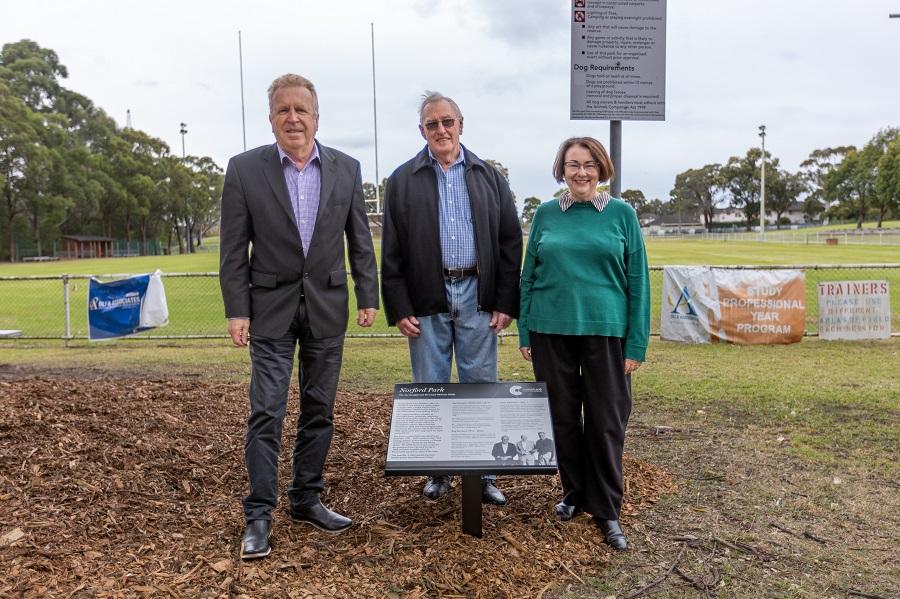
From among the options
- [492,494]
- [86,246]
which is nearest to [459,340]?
[492,494]

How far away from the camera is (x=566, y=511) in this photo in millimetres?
4023

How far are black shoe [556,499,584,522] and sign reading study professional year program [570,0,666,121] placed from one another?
95.7 inches

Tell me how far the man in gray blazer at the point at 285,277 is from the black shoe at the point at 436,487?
623 mm

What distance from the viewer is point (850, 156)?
8512 centimetres

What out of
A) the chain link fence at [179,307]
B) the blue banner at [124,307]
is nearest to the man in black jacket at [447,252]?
the chain link fence at [179,307]

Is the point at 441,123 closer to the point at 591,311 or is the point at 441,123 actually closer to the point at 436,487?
the point at 591,311

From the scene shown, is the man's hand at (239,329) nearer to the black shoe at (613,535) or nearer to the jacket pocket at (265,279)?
the jacket pocket at (265,279)

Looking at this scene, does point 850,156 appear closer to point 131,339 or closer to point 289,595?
point 131,339

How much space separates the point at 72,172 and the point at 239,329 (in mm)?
73115

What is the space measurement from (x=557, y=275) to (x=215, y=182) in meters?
113

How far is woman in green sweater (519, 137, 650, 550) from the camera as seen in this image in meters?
3.74

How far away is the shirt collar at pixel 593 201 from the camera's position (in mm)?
3807

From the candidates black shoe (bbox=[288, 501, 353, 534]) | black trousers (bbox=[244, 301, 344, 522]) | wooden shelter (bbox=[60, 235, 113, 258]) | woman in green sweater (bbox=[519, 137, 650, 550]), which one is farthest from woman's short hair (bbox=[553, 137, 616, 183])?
wooden shelter (bbox=[60, 235, 113, 258])

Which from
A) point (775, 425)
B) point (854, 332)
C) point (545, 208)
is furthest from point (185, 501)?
point (854, 332)
